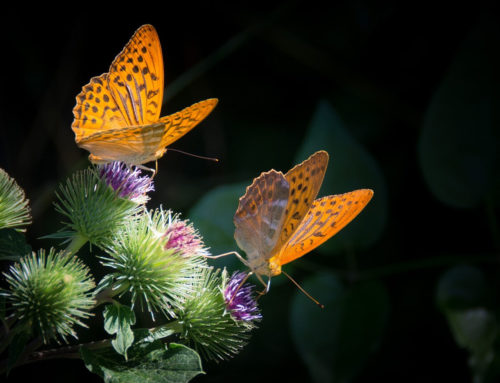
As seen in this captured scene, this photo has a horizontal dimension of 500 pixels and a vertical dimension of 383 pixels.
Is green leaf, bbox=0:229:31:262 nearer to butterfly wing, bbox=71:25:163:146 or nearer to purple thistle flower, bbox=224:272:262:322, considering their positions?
butterfly wing, bbox=71:25:163:146

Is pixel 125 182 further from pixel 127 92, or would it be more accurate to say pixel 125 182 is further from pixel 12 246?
pixel 12 246

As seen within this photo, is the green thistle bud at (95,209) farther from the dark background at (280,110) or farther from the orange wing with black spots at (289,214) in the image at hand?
the dark background at (280,110)

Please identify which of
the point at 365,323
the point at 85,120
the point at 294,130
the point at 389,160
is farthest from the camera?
the point at 294,130

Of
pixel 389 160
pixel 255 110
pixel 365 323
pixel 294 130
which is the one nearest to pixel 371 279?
pixel 365 323

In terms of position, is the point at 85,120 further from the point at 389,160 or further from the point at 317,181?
the point at 389,160

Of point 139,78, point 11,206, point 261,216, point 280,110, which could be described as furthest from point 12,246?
point 280,110

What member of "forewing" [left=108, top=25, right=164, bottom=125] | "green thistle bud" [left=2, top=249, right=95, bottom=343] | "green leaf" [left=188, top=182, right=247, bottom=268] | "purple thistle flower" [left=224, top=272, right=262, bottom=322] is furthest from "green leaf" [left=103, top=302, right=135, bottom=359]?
"green leaf" [left=188, top=182, right=247, bottom=268]

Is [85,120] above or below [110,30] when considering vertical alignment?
below
